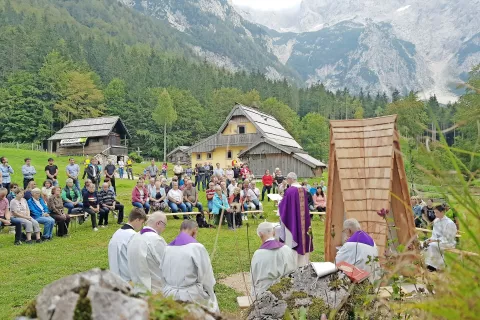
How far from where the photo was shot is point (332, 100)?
328 ft

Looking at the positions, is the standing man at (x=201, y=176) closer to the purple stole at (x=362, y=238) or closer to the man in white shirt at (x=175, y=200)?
the man in white shirt at (x=175, y=200)

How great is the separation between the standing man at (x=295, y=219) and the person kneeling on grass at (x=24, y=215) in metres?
6.41

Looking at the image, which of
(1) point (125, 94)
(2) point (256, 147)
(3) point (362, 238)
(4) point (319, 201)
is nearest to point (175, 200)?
(4) point (319, 201)

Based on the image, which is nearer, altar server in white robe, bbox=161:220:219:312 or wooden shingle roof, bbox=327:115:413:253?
altar server in white robe, bbox=161:220:219:312

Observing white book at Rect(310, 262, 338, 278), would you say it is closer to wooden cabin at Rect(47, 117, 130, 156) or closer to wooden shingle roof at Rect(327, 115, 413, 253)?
wooden shingle roof at Rect(327, 115, 413, 253)

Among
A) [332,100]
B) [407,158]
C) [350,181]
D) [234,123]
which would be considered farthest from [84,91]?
[407,158]

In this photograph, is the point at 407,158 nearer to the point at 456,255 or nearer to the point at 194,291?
the point at 456,255

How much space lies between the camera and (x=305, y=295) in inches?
135

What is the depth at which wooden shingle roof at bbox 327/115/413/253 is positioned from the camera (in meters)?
7.71

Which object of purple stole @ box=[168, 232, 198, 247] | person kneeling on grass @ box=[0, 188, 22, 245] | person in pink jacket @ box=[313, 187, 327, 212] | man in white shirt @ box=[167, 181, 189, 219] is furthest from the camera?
person in pink jacket @ box=[313, 187, 327, 212]

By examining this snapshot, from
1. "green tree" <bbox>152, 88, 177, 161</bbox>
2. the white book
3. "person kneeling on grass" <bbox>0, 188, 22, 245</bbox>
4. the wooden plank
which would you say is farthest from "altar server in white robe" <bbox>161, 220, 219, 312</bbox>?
"green tree" <bbox>152, 88, 177, 161</bbox>

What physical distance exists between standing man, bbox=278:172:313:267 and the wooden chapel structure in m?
0.56

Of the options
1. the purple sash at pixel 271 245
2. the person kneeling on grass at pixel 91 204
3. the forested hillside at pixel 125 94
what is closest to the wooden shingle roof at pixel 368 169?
the purple sash at pixel 271 245

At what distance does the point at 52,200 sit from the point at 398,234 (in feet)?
29.5
